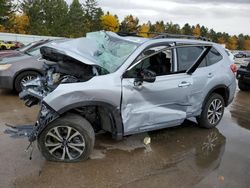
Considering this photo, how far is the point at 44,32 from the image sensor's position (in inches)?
2616

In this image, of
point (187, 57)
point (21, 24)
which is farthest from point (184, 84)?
point (21, 24)

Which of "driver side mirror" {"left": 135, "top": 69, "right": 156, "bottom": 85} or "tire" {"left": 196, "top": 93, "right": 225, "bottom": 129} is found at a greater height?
"driver side mirror" {"left": 135, "top": 69, "right": 156, "bottom": 85}

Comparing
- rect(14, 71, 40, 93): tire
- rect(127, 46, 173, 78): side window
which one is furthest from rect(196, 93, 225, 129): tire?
rect(14, 71, 40, 93): tire

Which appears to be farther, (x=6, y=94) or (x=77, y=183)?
(x=6, y=94)

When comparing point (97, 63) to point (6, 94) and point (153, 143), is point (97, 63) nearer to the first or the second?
point (153, 143)

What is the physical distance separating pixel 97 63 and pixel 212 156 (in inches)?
91.9

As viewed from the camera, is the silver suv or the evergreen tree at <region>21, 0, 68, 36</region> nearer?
the silver suv

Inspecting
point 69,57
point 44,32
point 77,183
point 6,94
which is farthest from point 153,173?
point 44,32

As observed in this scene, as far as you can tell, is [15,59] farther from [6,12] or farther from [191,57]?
[6,12]

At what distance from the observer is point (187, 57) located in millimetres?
5770

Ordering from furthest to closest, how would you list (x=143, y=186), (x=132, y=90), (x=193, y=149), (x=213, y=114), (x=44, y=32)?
(x=44, y=32) < (x=213, y=114) < (x=193, y=149) < (x=132, y=90) < (x=143, y=186)

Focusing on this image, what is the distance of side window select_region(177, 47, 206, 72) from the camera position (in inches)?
221

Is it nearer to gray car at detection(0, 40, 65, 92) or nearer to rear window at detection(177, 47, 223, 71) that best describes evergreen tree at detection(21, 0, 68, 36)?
gray car at detection(0, 40, 65, 92)

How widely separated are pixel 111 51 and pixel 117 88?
37.1 inches
